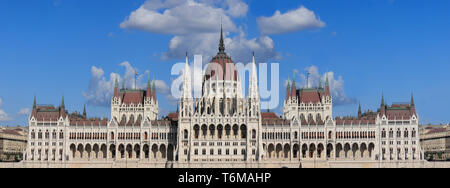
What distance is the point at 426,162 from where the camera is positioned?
199500mm

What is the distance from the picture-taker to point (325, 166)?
198500mm
